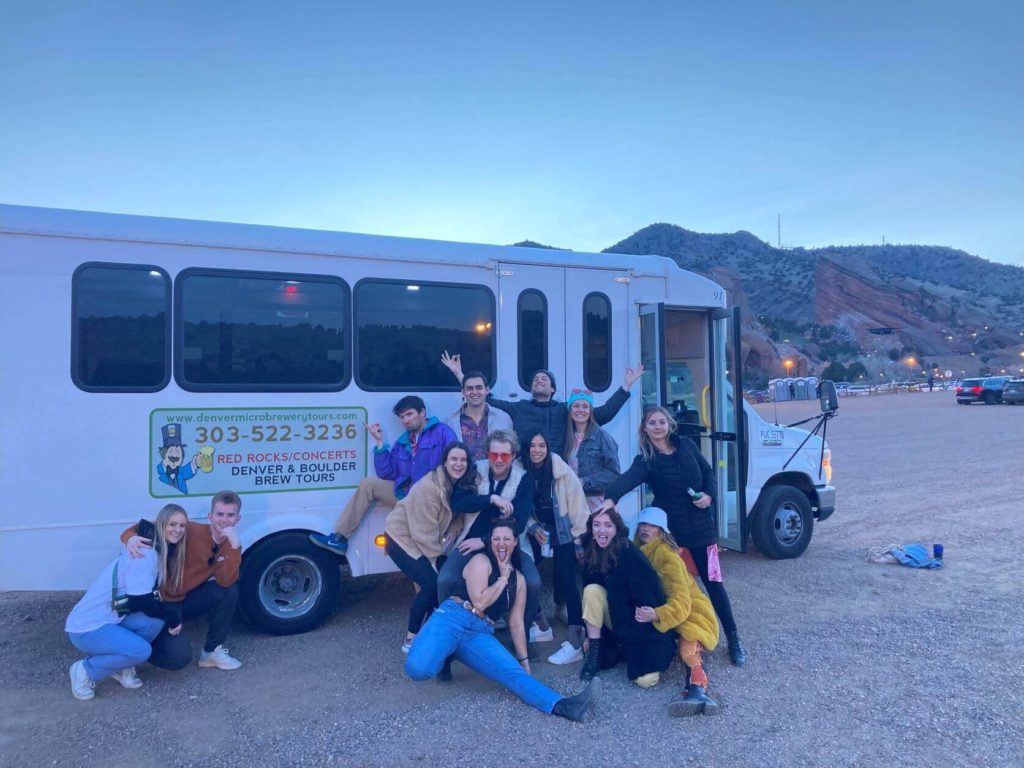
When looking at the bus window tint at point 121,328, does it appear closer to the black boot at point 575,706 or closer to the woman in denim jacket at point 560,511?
the woman in denim jacket at point 560,511

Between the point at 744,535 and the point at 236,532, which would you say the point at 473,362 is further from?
the point at 744,535

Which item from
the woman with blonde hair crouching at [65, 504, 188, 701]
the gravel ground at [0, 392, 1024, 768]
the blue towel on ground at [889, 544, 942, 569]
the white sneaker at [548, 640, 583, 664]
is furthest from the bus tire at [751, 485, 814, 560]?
the woman with blonde hair crouching at [65, 504, 188, 701]

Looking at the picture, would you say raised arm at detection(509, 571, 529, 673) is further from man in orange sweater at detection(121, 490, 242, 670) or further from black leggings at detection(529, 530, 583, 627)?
man in orange sweater at detection(121, 490, 242, 670)

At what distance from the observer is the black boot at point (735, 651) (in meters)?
4.67

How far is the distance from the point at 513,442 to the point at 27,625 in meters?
4.05

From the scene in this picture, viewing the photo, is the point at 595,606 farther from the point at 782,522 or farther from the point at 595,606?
the point at 782,522

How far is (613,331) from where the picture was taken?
6141mm

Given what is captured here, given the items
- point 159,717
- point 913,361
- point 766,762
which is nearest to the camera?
point 766,762

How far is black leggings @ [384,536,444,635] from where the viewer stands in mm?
4812

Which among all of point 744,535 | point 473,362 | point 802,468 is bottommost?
point 744,535

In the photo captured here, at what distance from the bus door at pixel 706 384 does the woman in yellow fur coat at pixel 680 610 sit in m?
1.46

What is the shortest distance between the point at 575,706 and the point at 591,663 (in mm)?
557

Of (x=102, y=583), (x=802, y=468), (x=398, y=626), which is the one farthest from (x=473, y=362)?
(x=802, y=468)

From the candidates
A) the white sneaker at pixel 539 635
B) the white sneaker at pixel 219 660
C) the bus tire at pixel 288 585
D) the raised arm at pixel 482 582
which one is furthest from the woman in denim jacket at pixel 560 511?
the white sneaker at pixel 219 660
